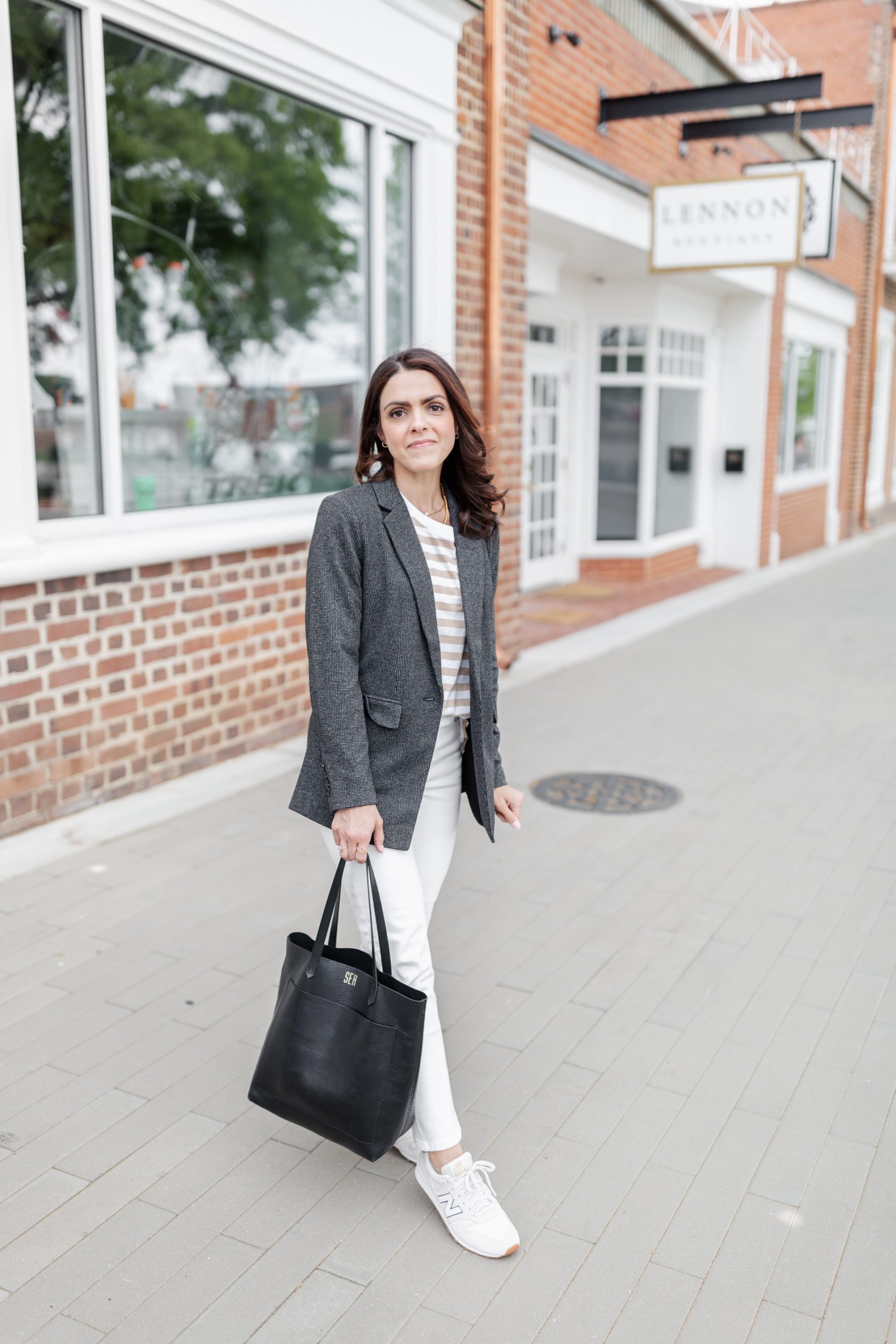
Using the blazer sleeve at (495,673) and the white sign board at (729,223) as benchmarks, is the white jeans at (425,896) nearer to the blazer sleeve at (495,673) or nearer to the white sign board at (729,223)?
the blazer sleeve at (495,673)

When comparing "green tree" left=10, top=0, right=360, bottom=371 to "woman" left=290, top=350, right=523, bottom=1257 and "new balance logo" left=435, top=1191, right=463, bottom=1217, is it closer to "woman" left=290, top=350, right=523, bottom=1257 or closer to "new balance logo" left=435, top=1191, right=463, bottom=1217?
"woman" left=290, top=350, right=523, bottom=1257

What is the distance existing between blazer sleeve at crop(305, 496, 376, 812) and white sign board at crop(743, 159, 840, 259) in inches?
384

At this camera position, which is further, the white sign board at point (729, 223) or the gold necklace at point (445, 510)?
the white sign board at point (729, 223)

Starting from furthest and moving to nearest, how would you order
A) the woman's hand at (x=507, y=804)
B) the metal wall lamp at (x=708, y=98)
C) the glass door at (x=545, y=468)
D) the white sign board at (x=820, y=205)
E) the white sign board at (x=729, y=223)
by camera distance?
1. the glass door at (x=545, y=468)
2. the white sign board at (x=820, y=205)
3. the metal wall lamp at (x=708, y=98)
4. the white sign board at (x=729, y=223)
5. the woman's hand at (x=507, y=804)

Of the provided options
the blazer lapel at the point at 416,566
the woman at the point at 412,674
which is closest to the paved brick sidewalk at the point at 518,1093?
the woman at the point at 412,674

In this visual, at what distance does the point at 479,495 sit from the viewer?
2736 mm

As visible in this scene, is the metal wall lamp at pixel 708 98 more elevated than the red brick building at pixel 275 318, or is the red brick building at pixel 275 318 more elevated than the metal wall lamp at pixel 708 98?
the metal wall lamp at pixel 708 98

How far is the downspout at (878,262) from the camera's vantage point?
17.9 meters

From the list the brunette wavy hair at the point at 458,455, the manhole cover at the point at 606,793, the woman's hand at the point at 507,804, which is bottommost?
the manhole cover at the point at 606,793

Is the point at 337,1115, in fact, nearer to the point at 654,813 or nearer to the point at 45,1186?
the point at 45,1186

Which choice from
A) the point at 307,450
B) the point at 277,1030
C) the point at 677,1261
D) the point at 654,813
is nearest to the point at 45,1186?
the point at 277,1030

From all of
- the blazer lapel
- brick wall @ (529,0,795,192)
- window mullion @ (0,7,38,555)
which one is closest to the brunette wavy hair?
the blazer lapel

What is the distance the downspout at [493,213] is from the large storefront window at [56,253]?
2405 mm

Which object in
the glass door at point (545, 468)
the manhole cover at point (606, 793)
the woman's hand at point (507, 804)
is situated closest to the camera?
the woman's hand at point (507, 804)
